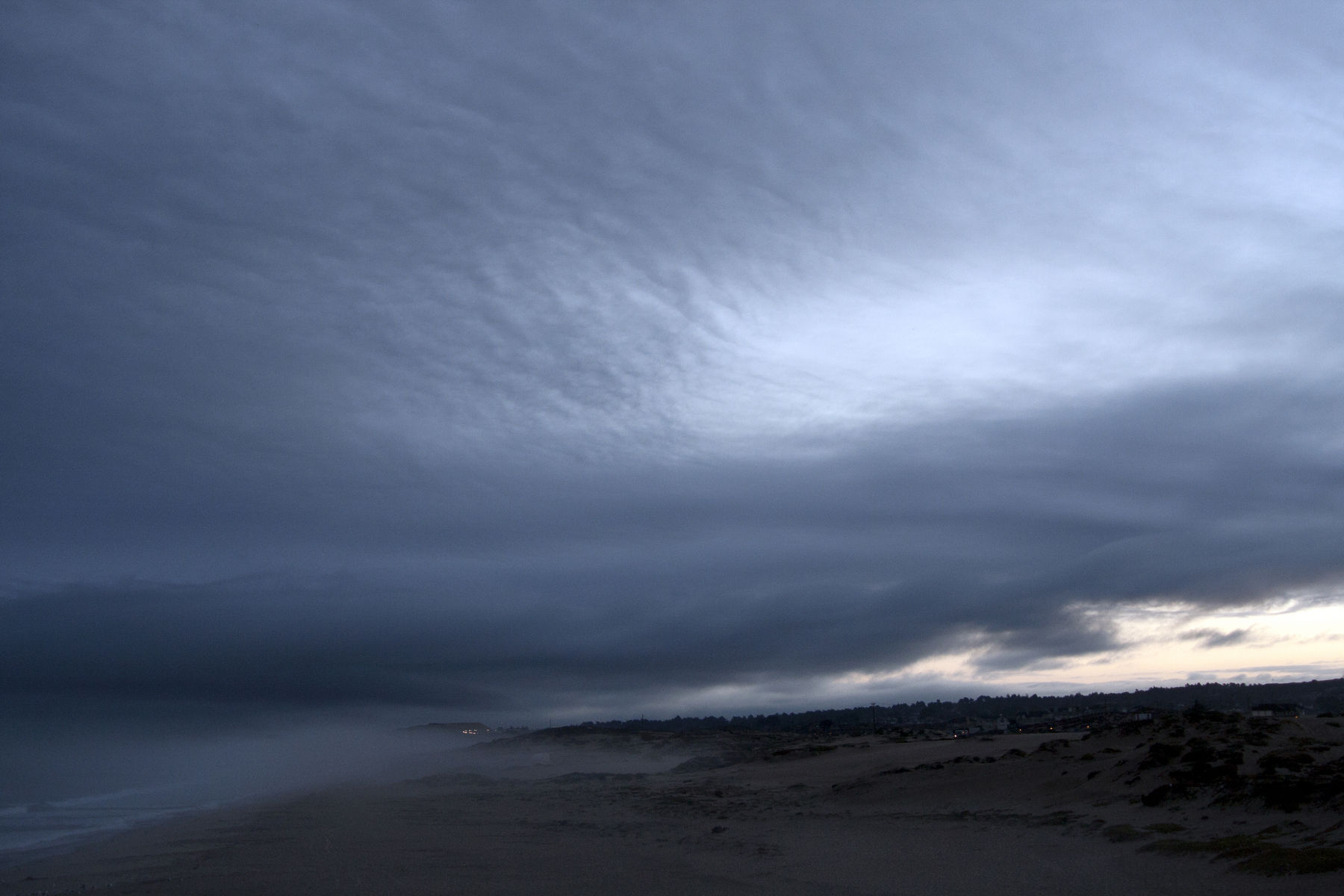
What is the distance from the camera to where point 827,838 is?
66.1 ft

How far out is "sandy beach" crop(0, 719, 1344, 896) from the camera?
13.9m

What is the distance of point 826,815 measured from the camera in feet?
81.1

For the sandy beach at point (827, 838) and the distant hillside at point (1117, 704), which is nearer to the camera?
the sandy beach at point (827, 838)

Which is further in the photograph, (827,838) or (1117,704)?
(1117,704)

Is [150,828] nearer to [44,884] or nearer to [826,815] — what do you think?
[44,884]

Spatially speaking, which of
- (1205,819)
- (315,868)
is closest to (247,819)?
(315,868)

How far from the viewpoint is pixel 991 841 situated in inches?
699

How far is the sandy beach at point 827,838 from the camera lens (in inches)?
547

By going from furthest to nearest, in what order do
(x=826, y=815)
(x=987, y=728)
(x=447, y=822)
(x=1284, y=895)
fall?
1. (x=987, y=728)
2. (x=447, y=822)
3. (x=826, y=815)
4. (x=1284, y=895)

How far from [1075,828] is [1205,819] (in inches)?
103

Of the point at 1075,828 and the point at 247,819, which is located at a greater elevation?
the point at 1075,828

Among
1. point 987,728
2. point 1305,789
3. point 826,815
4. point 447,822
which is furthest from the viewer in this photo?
point 987,728

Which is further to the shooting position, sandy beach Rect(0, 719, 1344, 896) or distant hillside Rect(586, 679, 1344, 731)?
distant hillside Rect(586, 679, 1344, 731)

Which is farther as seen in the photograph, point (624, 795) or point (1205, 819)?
point (624, 795)
